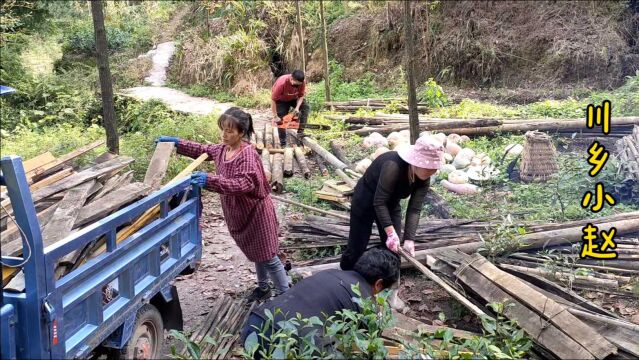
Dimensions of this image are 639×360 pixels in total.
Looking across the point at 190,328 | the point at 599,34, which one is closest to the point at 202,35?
the point at 599,34

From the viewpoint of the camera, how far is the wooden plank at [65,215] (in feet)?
10.2

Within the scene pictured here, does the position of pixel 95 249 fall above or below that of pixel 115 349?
above

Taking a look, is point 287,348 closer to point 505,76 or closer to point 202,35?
point 505,76

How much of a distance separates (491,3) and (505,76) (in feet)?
9.23

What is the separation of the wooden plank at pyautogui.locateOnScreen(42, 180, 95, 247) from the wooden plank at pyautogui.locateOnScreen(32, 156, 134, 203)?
53 mm

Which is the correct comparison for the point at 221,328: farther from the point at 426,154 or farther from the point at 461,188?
the point at 461,188

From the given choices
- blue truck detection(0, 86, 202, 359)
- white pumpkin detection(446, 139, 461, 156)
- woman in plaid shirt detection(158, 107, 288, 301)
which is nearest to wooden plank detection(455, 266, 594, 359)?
woman in plaid shirt detection(158, 107, 288, 301)

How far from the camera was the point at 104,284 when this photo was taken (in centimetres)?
308

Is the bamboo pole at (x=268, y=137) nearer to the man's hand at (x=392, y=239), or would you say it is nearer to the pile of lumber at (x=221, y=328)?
the pile of lumber at (x=221, y=328)

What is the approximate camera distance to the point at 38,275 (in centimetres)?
254

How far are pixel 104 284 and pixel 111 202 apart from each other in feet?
2.07

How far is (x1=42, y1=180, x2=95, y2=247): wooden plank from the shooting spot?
3.12 m

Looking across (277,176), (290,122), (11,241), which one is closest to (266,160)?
(277,176)

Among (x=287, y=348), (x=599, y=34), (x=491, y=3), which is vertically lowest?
(x=287, y=348)
